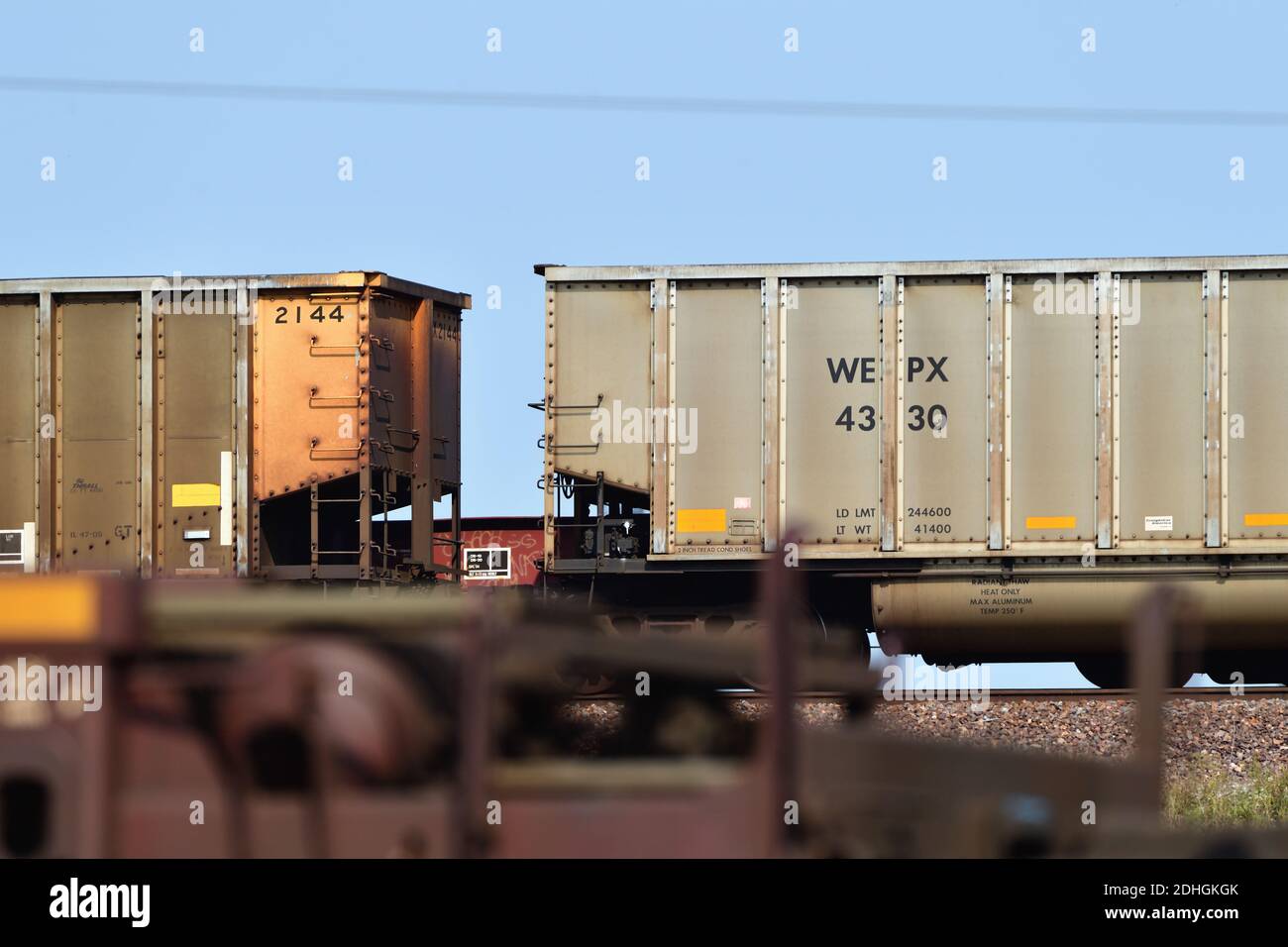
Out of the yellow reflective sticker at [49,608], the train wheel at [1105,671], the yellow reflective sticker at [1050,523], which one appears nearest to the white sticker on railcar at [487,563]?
the yellow reflective sticker at [1050,523]

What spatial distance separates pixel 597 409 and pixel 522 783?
1148 centimetres

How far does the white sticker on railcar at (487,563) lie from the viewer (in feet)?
55.1

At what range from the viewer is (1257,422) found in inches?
562

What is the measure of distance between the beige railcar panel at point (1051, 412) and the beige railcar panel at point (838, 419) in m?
1.37

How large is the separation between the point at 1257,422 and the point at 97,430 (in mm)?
11447

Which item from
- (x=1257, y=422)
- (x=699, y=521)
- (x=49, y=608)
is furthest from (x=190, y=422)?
(x=49, y=608)

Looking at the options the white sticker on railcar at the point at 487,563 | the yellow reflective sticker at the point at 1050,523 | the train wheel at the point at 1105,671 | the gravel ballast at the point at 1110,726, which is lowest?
the gravel ballast at the point at 1110,726

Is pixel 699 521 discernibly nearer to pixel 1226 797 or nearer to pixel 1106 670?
pixel 1106 670

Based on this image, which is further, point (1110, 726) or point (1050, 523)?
point (1050, 523)

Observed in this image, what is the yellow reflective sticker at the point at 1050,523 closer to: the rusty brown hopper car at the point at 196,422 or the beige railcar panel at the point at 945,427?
the beige railcar panel at the point at 945,427

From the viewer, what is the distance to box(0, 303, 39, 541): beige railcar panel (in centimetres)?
1480
